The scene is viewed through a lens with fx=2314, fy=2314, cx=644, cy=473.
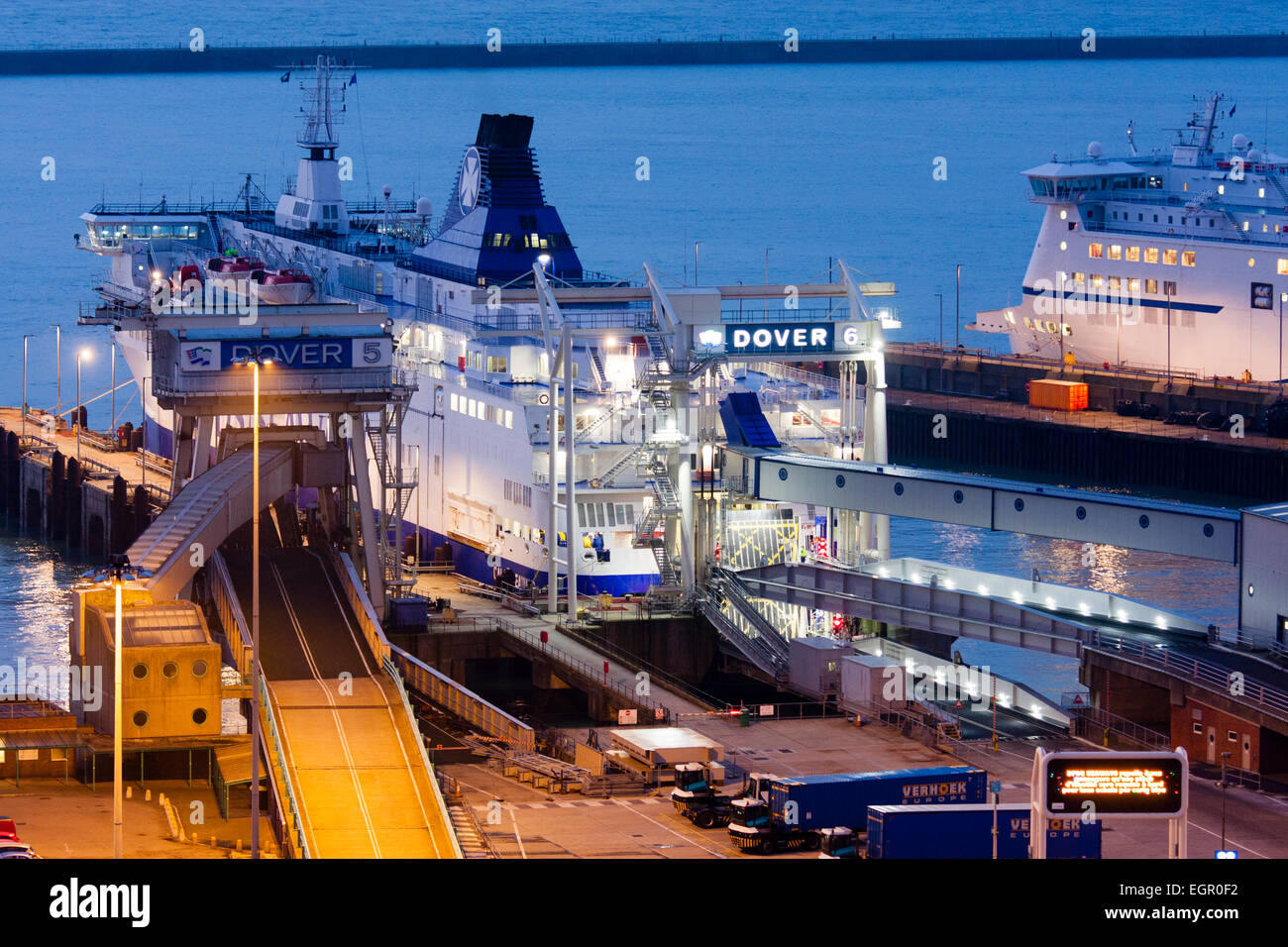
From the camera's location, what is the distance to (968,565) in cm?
7444

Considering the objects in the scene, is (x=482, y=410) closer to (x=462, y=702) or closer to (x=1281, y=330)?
(x=462, y=702)

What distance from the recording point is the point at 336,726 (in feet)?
143

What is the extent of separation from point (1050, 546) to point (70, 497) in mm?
33155

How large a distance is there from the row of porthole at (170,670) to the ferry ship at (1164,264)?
242 ft

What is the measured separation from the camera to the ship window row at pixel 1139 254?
109812mm

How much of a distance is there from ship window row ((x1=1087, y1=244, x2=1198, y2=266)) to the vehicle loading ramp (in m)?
63.6

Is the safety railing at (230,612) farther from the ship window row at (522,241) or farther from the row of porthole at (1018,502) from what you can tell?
the ship window row at (522,241)

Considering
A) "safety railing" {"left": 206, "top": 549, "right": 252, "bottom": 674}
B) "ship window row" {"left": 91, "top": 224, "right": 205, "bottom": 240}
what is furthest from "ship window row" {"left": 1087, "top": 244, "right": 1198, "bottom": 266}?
"safety railing" {"left": 206, "top": 549, "right": 252, "bottom": 674}

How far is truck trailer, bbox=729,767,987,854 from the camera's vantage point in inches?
1473

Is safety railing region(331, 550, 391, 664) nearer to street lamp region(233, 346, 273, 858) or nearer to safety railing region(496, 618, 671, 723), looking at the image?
safety railing region(496, 618, 671, 723)

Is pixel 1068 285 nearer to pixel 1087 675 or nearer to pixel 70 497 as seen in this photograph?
pixel 70 497

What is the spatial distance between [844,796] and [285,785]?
939 centimetres
